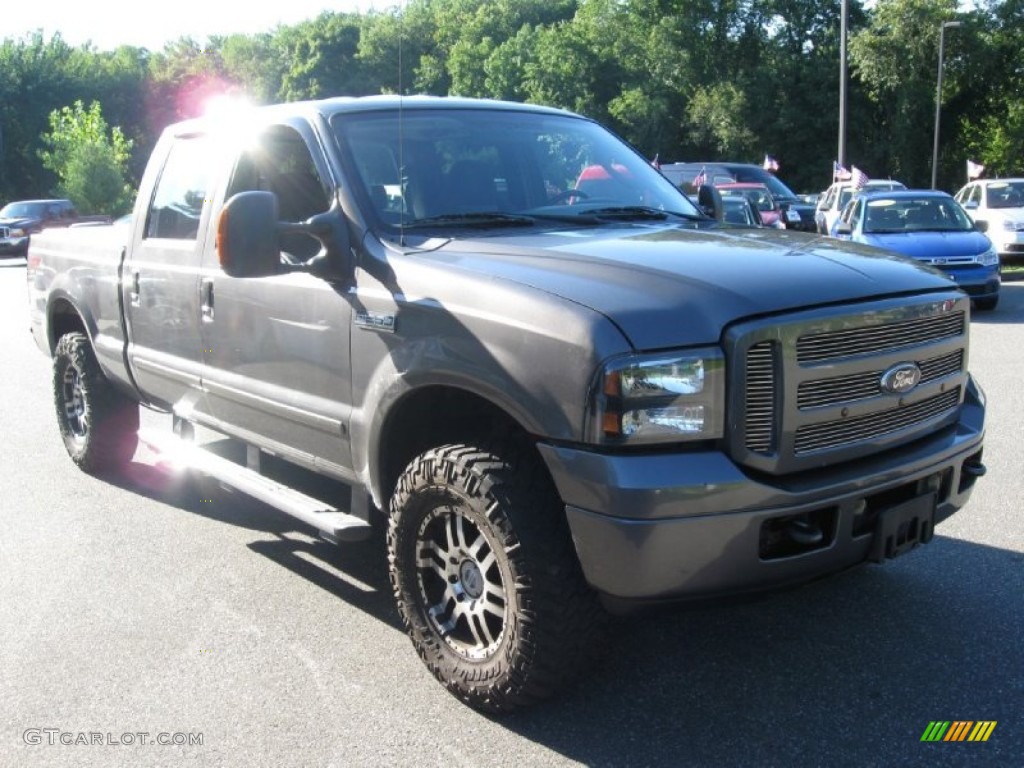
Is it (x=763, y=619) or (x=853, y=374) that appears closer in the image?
(x=853, y=374)

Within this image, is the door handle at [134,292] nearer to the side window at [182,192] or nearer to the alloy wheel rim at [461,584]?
the side window at [182,192]

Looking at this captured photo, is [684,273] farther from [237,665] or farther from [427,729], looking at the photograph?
[237,665]

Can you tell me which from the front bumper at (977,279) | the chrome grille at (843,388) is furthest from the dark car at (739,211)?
the chrome grille at (843,388)

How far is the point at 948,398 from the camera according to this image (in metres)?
3.63

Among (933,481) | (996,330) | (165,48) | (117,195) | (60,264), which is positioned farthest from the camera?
(165,48)

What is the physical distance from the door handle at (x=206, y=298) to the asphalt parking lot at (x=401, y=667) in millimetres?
1150

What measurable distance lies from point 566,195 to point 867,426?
1688 millimetres

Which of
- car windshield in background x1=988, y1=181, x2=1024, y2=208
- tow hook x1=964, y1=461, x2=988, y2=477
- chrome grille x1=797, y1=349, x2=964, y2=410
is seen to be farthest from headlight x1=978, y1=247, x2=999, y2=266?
Answer: chrome grille x1=797, y1=349, x2=964, y2=410

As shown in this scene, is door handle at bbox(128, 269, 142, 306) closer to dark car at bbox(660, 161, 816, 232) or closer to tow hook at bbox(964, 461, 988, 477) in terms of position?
tow hook at bbox(964, 461, 988, 477)

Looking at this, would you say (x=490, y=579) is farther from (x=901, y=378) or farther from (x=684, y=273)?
(x=901, y=378)

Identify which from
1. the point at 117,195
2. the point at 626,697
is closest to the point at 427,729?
the point at 626,697

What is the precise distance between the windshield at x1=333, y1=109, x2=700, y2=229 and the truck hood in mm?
328

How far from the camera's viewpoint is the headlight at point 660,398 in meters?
2.89

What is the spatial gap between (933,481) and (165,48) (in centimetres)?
8567
